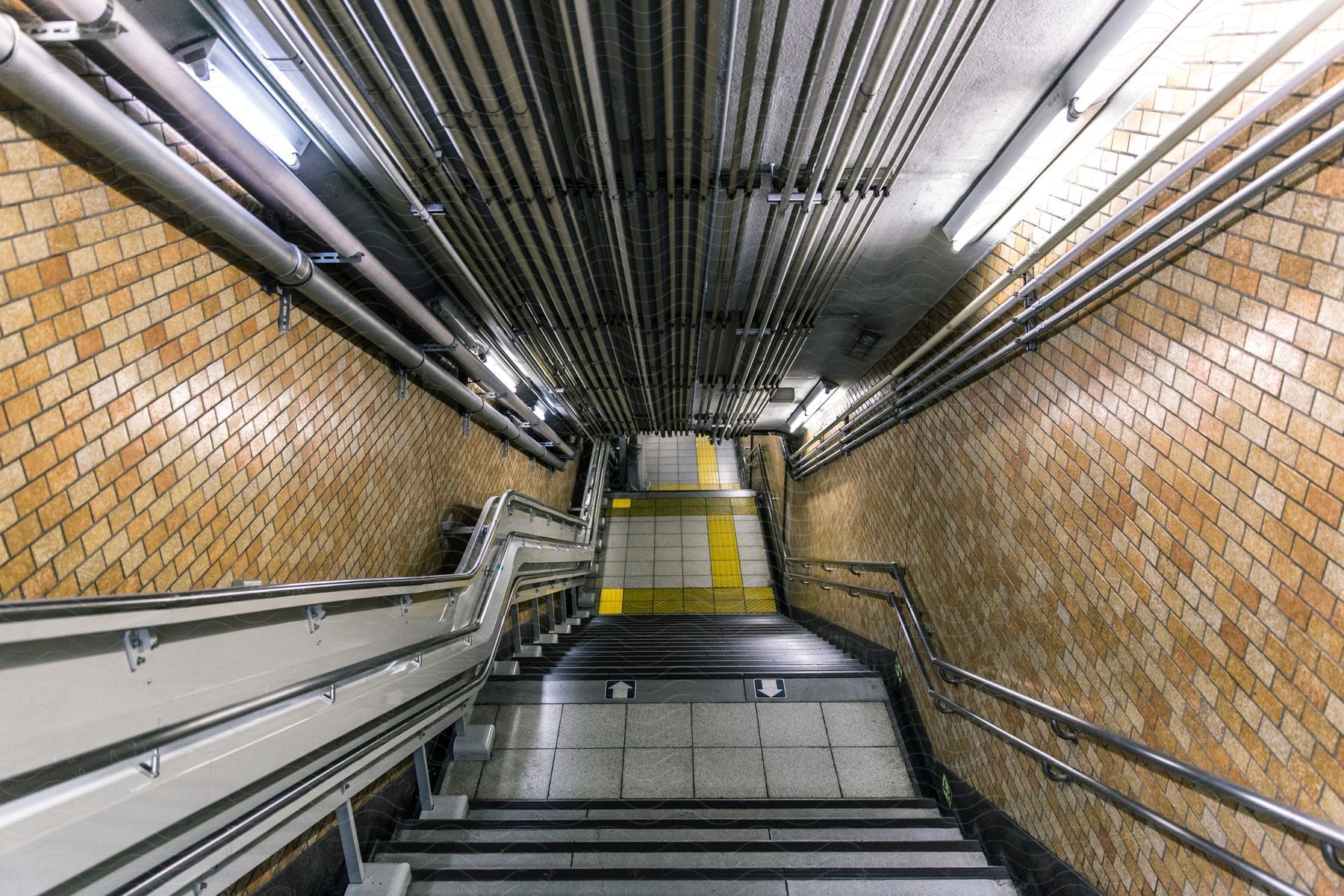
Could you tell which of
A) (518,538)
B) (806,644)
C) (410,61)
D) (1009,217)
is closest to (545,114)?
(410,61)

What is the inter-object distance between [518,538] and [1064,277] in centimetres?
326

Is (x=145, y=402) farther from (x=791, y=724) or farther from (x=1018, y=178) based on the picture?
(x=791, y=724)

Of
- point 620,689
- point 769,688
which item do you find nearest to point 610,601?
point 620,689

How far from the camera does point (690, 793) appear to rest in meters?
3.26

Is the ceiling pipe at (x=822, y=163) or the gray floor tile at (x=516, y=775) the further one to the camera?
the gray floor tile at (x=516, y=775)

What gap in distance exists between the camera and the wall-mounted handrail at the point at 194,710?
0.99m

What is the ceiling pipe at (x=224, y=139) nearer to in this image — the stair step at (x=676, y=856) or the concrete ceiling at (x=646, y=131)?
the concrete ceiling at (x=646, y=131)

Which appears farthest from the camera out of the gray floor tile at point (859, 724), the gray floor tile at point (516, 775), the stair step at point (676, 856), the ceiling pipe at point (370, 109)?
the gray floor tile at point (859, 724)

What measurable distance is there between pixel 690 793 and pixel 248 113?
10.4ft

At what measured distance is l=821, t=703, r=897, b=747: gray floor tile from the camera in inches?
142

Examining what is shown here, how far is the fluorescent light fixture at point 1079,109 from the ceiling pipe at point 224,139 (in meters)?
2.21

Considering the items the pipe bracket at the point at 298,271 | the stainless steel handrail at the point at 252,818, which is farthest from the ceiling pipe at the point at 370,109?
the stainless steel handrail at the point at 252,818

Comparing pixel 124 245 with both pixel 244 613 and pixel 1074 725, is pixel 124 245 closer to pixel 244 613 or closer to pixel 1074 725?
pixel 244 613

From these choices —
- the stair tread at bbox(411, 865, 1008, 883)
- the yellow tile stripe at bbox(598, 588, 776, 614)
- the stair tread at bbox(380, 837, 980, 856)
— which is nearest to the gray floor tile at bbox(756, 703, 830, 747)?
the stair tread at bbox(380, 837, 980, 856)
